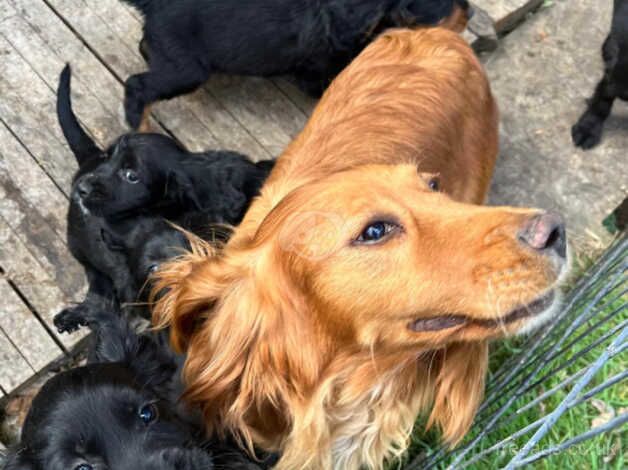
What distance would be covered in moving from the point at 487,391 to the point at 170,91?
2290mm

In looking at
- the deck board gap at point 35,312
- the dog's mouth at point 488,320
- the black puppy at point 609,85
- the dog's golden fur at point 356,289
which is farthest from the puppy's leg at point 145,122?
the black puppy at point 609,85

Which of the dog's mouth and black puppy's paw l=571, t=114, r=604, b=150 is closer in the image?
the dog's mouth

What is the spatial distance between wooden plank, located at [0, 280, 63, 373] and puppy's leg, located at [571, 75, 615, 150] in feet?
10.2

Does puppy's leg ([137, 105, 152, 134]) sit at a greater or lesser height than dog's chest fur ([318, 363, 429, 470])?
greater

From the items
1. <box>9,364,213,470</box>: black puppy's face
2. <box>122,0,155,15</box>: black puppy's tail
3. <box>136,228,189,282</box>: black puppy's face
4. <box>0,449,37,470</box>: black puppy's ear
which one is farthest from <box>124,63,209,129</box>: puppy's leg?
<box>0,449,37,470</box>: black puppy's ear

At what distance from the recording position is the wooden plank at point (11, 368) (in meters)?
3.27

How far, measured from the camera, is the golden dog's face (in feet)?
6.22

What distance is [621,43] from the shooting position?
367cm

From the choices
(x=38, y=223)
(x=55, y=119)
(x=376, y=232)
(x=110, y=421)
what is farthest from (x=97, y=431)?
(x=55, y=119)

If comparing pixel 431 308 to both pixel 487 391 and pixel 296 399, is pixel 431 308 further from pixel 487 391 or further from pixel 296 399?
pixel 487 391

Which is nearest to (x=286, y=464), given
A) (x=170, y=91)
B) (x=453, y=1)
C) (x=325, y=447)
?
(x=325, y=447)

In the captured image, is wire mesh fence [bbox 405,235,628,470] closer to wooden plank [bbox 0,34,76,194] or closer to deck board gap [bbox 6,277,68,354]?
deck board gap [bbox 6,277,68,354]

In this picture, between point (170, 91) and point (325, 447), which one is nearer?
point (325, 447)

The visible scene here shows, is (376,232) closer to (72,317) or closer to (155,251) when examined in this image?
(72,317)
